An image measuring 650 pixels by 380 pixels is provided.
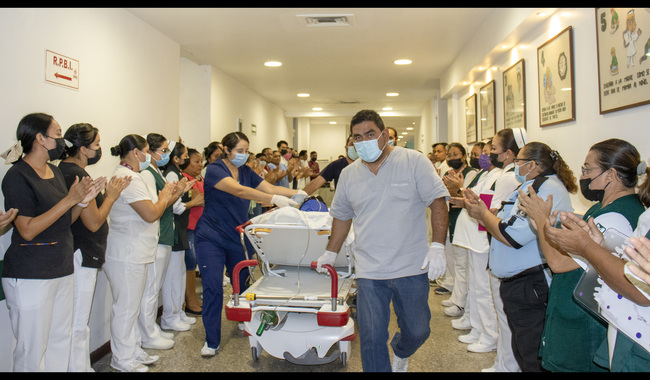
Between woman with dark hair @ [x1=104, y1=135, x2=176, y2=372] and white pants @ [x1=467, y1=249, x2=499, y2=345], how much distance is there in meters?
2.28

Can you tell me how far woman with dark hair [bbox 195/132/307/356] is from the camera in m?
3.38

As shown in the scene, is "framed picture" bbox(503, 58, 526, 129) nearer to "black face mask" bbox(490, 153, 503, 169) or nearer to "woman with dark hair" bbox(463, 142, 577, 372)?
"black face mask" bbox(490, 153, 503, 169)

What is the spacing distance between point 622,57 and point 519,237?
1121mm

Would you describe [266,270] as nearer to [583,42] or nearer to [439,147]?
[583,42]

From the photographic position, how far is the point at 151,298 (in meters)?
3.60

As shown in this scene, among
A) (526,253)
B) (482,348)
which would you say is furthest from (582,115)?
(482,348)

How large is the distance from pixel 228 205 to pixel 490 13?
3018 mm

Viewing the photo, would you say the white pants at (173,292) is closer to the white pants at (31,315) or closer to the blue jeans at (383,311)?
the white pants at (31,315)

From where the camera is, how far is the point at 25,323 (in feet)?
7.65

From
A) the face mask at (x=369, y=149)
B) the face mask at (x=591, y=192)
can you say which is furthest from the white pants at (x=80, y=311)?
the face mask at (x=591, y=192)

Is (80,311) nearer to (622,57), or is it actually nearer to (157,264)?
(157,264)

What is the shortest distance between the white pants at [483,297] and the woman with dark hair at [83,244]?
2511mm

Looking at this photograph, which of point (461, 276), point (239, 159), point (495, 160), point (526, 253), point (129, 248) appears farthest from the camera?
point (461, 276)
